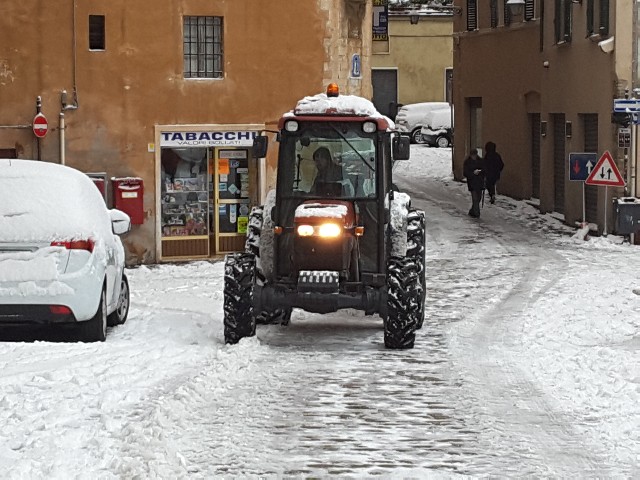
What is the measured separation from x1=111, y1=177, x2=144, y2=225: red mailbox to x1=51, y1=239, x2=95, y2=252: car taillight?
12573mm

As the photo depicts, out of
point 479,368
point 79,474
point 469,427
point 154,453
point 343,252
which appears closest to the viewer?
point 79,474

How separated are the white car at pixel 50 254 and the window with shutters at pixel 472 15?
28560 millimetres

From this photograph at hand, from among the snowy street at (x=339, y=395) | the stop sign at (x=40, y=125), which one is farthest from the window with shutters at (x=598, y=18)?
the stop sign at (x=40, y=125)

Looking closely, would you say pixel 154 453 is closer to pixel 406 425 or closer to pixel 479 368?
pixel 406 425

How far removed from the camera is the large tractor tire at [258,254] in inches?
588

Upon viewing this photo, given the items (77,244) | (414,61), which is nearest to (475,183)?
(77,244)

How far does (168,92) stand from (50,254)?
44.2ft

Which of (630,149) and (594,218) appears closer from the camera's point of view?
(630,149)

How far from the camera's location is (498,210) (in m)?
34.9

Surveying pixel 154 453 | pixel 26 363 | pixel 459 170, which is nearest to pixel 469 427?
pixel 154 453

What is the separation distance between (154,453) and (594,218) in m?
22.6

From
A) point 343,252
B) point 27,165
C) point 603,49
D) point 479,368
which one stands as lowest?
point 479,368

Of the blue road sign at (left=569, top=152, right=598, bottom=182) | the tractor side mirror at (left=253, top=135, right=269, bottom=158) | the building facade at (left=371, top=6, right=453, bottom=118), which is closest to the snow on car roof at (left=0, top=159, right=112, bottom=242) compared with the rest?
the tractor side mirror at (left=253, top=135, right=269, bottom=158)

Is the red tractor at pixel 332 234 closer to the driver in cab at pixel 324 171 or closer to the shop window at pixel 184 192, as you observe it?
the driver in cab at pixel 324 171
